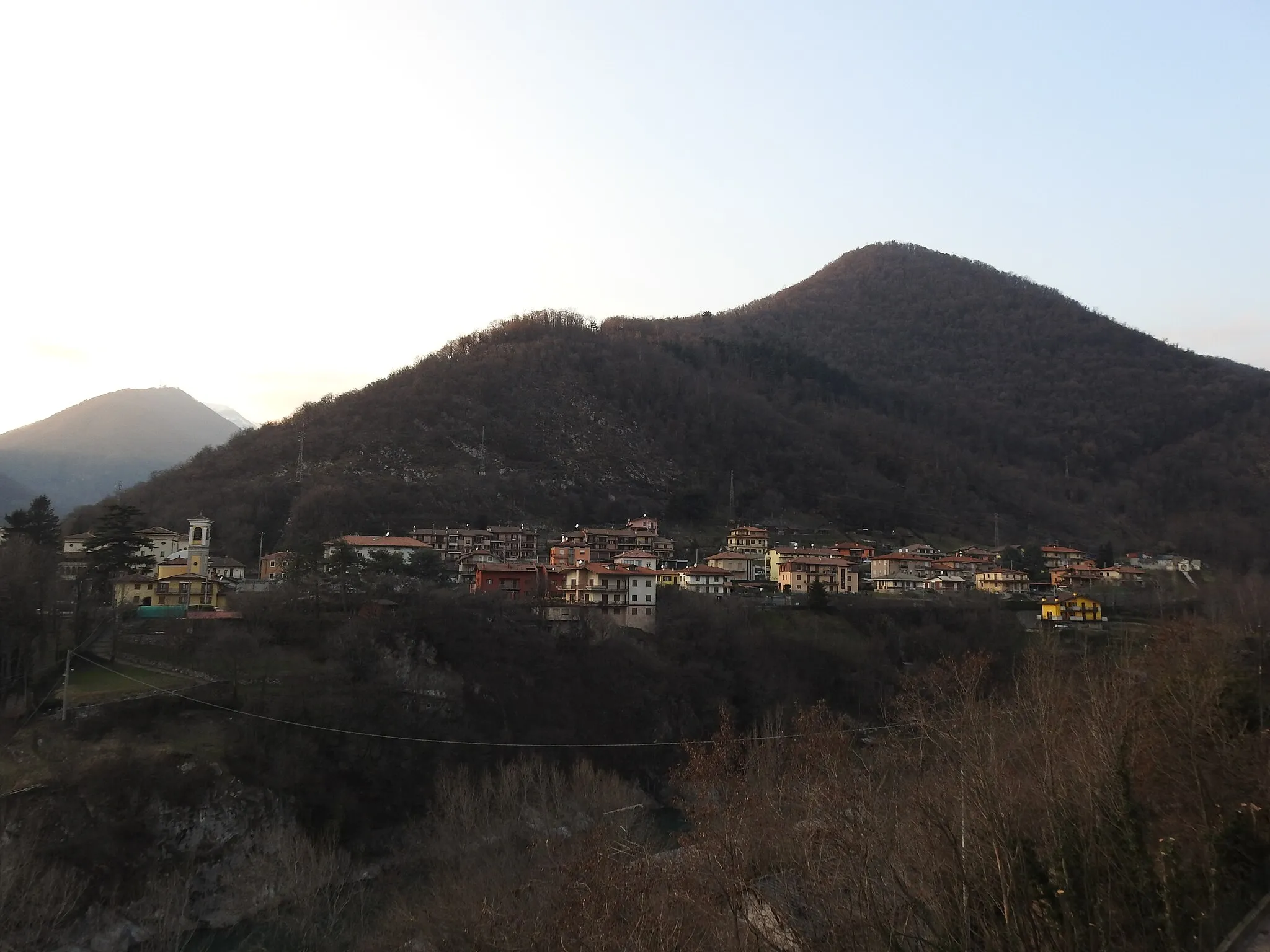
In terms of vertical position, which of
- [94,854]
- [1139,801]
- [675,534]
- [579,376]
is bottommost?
A: [94,854]

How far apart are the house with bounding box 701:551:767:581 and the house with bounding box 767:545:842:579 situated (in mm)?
611

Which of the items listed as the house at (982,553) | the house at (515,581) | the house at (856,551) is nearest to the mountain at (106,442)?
the house at (515,581)

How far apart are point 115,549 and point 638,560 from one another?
850 inches

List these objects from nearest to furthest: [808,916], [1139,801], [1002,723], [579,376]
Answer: [808,916]
[1139,801]
[1002,723]
[579,376]

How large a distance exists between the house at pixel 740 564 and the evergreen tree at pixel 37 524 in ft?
95.2

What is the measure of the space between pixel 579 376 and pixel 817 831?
67428 millimetres

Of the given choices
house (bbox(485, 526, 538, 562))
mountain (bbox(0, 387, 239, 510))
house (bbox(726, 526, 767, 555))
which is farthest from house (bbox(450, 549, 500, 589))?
mountain (bbox(0, 387, 239, 510))

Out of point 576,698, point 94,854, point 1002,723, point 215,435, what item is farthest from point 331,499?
point 215,435

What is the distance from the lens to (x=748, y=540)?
2096 inches

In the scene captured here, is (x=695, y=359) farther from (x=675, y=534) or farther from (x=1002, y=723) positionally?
(x=1002, y=723)

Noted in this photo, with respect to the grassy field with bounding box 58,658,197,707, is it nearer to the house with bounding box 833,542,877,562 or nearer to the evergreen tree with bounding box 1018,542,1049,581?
the house with bounding box 833,542,877,562

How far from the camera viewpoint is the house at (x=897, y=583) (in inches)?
1817

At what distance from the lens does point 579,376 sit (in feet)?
247

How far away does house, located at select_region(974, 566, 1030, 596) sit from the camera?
47656 mm
